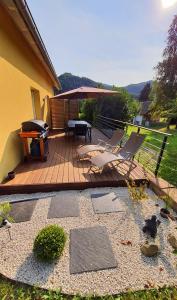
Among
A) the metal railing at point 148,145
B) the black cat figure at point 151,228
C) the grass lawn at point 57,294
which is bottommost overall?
the grass lawn at point 57,294

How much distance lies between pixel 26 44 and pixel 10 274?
5.98 metres

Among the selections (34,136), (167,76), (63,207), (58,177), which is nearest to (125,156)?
(58,177)

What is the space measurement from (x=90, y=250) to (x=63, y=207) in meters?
1.04

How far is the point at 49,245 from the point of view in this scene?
2.05 meters

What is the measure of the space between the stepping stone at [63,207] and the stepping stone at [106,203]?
351 mm

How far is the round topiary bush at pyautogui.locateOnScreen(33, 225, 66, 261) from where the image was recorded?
6.72 ft

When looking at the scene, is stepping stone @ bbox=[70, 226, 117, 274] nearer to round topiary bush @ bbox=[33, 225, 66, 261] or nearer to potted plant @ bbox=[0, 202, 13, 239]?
round topiary bush @ bbox=[33, 225, 66, 261]

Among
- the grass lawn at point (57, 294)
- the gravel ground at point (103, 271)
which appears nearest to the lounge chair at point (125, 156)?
the gravel ground at point (103, 271)

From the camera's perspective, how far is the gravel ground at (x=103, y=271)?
1833 mm

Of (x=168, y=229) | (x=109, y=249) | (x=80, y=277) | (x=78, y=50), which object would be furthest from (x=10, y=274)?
(x=78, y=50)

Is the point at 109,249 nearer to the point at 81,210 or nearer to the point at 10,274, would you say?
the point at 81,210

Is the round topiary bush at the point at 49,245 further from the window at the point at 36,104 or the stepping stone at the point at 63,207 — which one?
the window at the point at 36,104

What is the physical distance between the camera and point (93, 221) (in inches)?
110

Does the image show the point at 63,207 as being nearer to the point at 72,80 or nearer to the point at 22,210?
the point at 22,210
